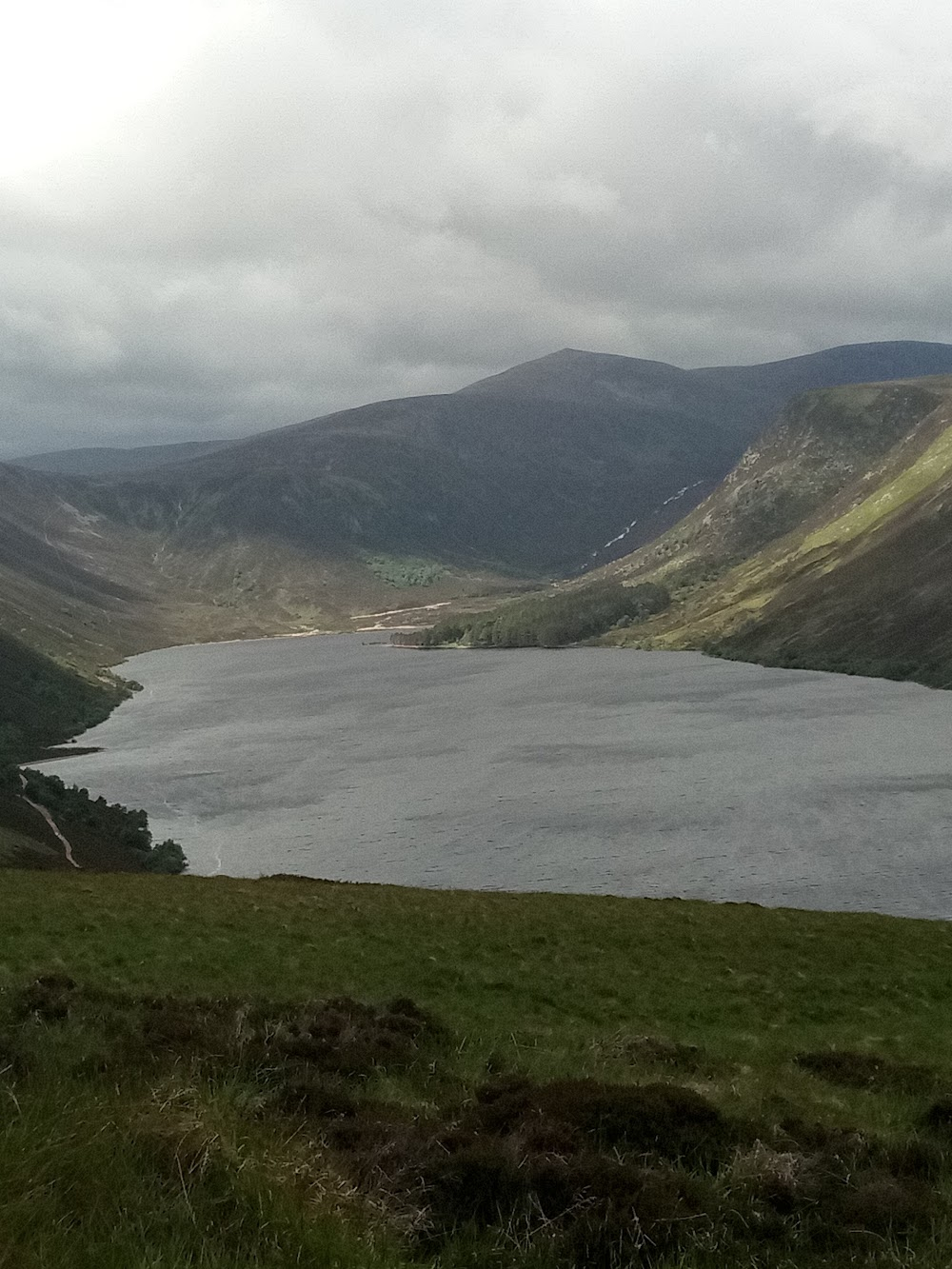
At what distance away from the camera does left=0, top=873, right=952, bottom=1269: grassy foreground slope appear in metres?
6.62

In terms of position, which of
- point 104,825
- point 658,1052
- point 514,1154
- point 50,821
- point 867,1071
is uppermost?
point 514,1154

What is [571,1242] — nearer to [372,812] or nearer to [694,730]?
[372,812]

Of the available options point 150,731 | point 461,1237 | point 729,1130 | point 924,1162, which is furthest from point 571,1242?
point 150,731

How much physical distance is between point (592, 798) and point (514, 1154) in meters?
107

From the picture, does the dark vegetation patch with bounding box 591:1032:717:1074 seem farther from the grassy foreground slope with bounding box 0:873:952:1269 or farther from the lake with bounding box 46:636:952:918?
the lake with bounding box 46:636:952:918

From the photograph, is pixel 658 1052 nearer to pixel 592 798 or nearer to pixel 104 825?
pixel 104 825

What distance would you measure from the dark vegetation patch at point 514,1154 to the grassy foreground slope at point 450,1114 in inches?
1.4

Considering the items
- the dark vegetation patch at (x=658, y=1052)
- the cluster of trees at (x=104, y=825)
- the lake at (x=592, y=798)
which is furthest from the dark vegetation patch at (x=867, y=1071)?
the cluster of trees at (x=104, y=825)

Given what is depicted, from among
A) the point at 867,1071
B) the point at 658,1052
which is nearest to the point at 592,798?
the point at 867,1071

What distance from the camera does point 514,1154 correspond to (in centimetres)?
926

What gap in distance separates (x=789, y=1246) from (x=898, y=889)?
7480cm

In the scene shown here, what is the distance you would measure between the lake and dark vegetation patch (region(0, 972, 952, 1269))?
65045 mm

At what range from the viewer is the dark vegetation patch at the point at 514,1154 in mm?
7684

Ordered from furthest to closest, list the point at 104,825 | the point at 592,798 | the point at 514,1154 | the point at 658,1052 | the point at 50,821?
the point at 592,798 < the point at 104,825 < the point at 50,821 < the point at 658,1052 < the point at 514,1154
